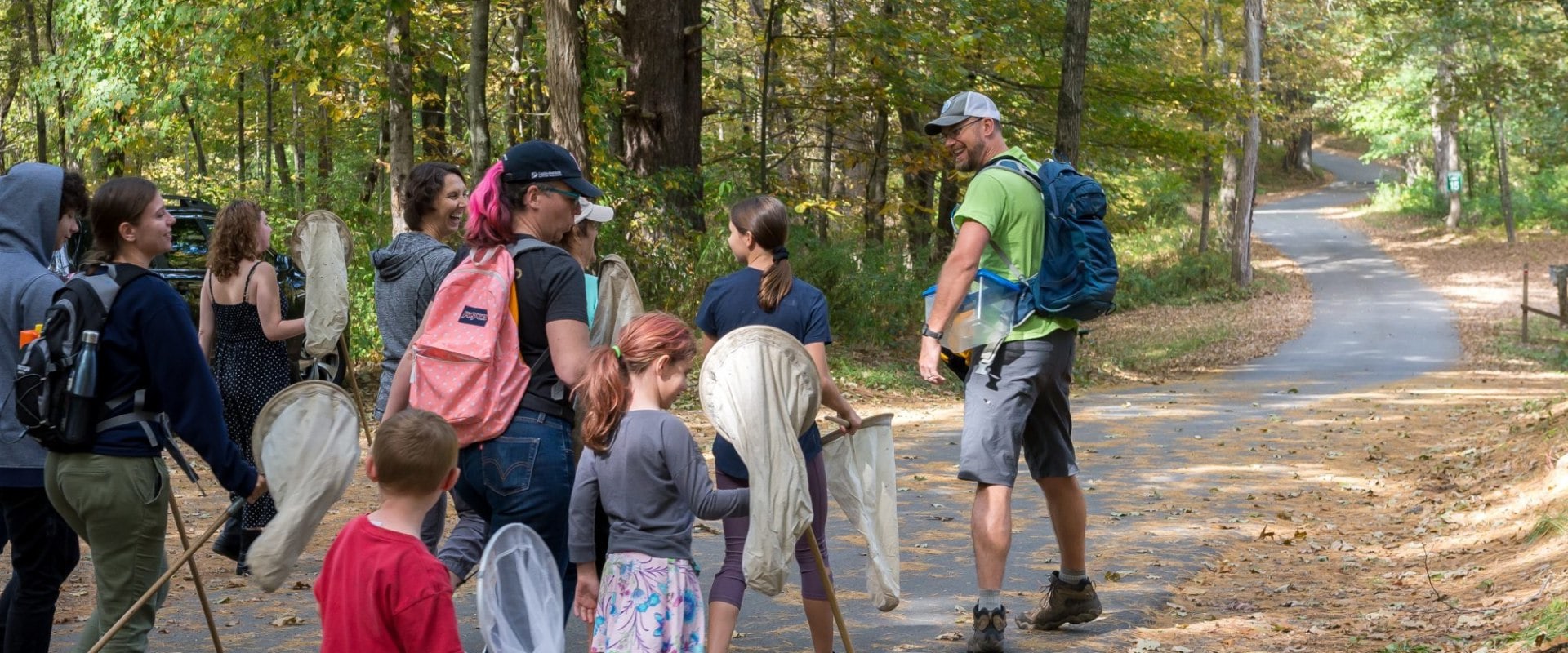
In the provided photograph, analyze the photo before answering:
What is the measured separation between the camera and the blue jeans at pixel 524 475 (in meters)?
4.08

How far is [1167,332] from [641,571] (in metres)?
25.3

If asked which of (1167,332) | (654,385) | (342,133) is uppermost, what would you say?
(342,133)

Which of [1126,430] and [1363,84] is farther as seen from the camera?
[1363,84]

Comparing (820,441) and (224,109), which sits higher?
(224,109)

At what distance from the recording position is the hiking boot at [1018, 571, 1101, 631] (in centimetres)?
596

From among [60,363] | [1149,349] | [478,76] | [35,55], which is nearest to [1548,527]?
[60,363]

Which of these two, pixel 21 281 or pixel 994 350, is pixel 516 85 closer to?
pixel 994 350

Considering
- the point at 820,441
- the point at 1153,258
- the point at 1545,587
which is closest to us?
the point at 820,441

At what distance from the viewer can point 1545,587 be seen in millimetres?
6383

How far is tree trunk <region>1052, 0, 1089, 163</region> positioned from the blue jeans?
44.4 ft

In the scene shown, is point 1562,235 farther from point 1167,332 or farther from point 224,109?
point 224,109

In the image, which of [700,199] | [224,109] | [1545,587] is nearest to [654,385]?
[1545,587]

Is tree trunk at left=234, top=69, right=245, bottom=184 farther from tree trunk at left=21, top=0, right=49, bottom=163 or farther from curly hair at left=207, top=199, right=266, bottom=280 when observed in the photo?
curly hair at left=207, top=199, right=266, bottom=280

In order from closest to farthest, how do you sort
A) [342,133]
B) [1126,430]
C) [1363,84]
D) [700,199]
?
1. [1126,430]
2. [700,199]
3. [342,133]
4. [1363,84]
